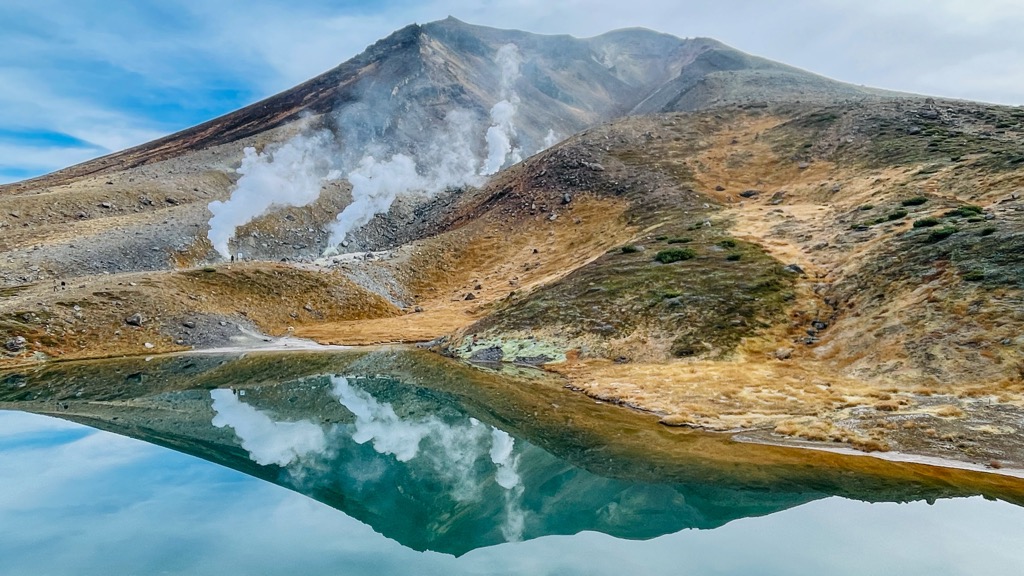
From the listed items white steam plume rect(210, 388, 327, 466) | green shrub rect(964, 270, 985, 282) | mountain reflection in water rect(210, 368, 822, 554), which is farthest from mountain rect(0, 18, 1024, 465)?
white steam plume rect(210, 388, 327, 466)

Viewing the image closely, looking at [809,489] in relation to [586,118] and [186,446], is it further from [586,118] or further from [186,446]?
[586,118]

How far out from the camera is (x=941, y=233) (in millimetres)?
35062

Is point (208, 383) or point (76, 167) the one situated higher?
point (76, 167)

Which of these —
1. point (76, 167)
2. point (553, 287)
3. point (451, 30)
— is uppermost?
point (451, 30)

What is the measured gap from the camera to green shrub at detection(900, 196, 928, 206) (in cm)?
4563

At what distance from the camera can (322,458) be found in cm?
2122

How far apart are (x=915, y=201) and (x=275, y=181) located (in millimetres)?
92971

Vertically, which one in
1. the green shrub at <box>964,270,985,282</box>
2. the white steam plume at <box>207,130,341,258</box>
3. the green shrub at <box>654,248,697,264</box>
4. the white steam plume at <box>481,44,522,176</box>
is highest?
the white steam plume at <box>481,44,522,176</box>

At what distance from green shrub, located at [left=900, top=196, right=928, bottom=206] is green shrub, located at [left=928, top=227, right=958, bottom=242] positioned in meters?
12.0

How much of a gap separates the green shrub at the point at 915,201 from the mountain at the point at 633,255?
8.9 inches

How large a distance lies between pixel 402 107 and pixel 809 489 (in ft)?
466

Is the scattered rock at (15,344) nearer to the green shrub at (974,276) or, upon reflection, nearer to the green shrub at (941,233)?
the green shrub at (974,276)

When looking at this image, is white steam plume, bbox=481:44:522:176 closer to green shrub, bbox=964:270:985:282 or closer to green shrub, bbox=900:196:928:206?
green shrub, bbox=900:196:928:206

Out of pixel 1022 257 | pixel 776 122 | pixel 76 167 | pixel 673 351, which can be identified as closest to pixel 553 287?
pixel 673 351
